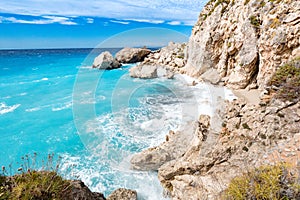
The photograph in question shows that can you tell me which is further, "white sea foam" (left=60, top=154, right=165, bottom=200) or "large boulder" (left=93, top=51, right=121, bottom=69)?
"large boulder" (left=93, top=51, right=121, bottom=69)

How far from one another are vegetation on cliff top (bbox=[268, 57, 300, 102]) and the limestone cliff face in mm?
3295

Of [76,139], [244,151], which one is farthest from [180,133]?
[76,139]

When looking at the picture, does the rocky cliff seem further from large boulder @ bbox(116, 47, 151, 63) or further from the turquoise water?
large boulder @ bbox(116, 47, 151, 63)

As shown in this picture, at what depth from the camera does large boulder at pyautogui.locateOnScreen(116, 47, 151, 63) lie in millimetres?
48188

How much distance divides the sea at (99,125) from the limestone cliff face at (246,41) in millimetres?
3170

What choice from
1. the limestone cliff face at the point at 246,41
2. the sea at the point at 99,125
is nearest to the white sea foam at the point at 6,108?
the sea at the point at 99,125

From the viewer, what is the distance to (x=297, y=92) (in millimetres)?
8828

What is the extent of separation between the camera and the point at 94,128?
14.1m

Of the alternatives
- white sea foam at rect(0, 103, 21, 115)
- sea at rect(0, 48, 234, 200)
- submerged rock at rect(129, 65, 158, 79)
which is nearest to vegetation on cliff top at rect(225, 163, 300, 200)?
sea at rect(0, 48, 234, 200)

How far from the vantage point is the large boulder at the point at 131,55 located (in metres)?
48.2

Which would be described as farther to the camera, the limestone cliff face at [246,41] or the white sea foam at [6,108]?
the white sea foam at [6,108]

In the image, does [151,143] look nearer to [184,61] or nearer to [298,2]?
[298,2]

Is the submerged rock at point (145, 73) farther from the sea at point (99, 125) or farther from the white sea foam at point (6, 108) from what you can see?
the white sea foam at point (6, 108)

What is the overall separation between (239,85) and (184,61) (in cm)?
1528
